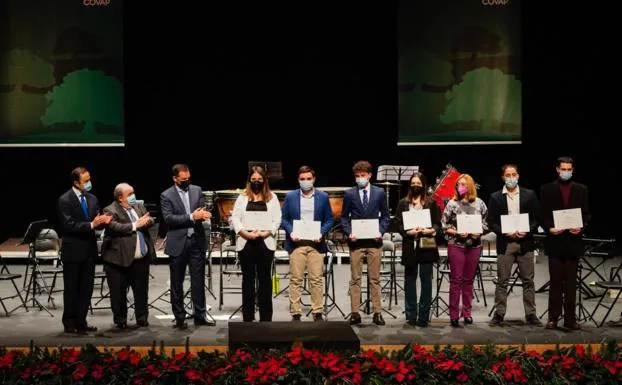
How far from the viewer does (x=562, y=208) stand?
7195 millimetres

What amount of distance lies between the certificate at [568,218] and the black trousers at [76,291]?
165 inches

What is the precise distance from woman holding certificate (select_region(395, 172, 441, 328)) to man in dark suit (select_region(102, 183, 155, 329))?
92.9 inches

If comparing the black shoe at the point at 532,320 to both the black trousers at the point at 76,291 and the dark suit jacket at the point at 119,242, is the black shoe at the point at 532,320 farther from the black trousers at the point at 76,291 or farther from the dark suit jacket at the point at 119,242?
the black trousers at the point at 76,291

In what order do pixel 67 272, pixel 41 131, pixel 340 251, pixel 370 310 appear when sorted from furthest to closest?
pixel 41 131, pixel 340 251, pixel 370 310, pixel 67 272

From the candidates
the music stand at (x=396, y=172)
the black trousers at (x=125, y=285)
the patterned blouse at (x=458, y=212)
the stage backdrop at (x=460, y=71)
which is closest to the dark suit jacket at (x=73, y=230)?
the black trousers at (x=125, y=285)

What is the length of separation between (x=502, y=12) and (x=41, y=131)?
7.64m

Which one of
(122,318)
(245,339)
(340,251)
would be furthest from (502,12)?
(245,339)

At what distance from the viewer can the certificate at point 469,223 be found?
7.32 metres

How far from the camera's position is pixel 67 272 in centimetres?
722

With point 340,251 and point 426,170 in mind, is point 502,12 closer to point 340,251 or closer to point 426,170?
point 426,170

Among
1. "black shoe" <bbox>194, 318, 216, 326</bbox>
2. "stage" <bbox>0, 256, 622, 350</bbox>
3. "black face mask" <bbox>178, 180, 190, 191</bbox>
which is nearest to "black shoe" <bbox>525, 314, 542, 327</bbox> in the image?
"stage" <bbox>0, 256, 622, 350</bbox>

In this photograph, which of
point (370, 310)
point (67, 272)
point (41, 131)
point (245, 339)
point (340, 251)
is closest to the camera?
point (245, 339)

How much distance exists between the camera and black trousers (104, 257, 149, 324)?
7484 millimetres

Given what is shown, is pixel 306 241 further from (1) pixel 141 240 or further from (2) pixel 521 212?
(2) pixel 521 212
